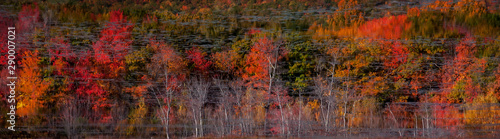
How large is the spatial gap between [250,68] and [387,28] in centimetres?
438

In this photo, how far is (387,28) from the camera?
40.5 ft

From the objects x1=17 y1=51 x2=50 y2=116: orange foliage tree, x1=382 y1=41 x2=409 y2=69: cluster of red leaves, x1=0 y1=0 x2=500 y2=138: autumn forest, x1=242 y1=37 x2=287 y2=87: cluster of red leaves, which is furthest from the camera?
x1=382 y1=41 x2=409 y2=69: cluster of red leaves

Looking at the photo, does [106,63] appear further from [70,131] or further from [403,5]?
[403,5]

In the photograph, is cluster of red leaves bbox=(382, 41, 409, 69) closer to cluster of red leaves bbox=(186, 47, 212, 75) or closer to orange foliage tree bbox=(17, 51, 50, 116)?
cluster of red leaves bbox=(186, 47, 212, 75)

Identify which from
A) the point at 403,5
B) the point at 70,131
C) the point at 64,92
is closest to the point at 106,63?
the point at 64,92

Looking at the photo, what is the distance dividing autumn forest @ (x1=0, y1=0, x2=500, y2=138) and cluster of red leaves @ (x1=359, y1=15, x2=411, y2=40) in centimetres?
3

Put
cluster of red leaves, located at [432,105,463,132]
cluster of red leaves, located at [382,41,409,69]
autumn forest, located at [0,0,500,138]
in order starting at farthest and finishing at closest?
cluster of red leaves, located at [382,41,409,69], cluster of red leaves, located at [432,105,463,132], autumn forest, located at [0,0,500,138]

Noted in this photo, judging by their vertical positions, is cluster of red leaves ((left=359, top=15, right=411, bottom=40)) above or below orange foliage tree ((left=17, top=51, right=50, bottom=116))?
above

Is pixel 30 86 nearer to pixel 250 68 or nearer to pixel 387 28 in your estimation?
pixel 250 68

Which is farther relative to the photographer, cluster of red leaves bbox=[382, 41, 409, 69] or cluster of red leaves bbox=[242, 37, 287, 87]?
cluster of red leaves bbox=[382, 41, 409, 69]

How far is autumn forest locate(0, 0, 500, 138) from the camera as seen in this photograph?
1055cm

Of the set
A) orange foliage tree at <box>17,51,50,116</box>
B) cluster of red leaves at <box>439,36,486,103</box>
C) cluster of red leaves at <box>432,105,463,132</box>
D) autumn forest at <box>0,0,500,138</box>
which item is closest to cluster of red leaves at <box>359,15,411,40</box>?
autumn forest at <box>0,0,500,138</box>

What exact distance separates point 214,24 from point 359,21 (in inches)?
170

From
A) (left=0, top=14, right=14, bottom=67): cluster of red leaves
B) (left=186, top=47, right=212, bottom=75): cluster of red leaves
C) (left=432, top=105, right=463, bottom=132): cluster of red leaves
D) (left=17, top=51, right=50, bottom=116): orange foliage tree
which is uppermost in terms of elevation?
(left=0, top=14, right=14, bottom=67): cluster of red leaves
